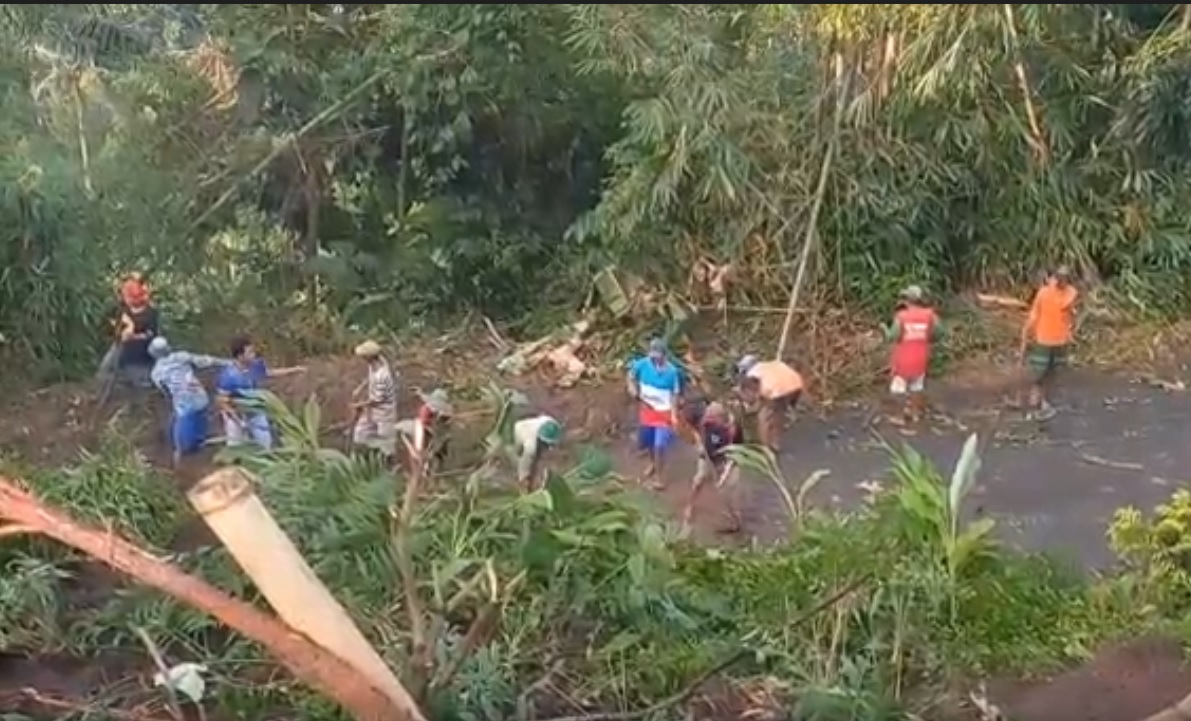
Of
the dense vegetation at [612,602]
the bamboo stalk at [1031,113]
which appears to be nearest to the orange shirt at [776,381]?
the dense vegetation at [612,602]

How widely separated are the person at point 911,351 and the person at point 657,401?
133cm

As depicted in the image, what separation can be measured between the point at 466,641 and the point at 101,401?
12.6 feet

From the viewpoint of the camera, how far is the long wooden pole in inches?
314

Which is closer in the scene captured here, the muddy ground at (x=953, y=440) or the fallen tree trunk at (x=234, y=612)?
the fallen tree trunk at (x=234, y=612)

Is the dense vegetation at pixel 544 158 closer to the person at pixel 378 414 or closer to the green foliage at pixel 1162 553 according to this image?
the person at pixel 378 414

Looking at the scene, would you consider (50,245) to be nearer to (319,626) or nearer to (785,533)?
(785,533)

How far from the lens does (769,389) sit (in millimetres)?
7004

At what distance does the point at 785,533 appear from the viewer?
6246 millimetres

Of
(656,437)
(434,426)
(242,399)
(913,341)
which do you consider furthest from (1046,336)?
(242,399)

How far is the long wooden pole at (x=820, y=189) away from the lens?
314 inches

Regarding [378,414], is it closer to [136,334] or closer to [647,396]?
[647,396]

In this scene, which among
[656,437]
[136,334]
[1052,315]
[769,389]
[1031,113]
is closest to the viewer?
[656,437]

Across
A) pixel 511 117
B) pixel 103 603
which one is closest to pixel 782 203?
pixel 511 117

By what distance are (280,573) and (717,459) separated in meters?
2.87
